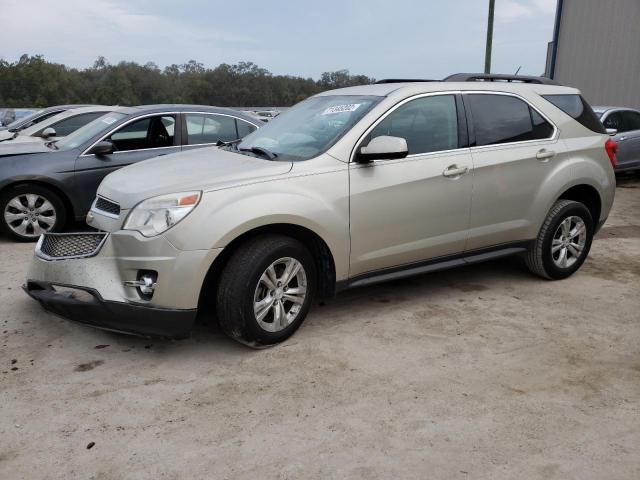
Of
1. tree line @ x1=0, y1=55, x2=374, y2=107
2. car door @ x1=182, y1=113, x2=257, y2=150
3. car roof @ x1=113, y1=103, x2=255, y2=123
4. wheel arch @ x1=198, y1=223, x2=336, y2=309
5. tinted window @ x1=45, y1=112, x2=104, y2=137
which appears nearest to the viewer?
wheel arch @ x1=198, y1=223, x2=336, y2=309

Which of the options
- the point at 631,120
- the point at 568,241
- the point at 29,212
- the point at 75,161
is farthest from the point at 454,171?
the point at 631,120

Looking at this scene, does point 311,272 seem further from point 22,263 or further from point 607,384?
point 22,263

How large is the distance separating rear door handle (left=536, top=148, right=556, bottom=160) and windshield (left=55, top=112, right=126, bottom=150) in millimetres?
4572

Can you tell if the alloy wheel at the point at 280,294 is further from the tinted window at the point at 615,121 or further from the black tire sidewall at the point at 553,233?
Result: the tinted window at the point at 615,121

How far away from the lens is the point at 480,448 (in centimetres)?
277

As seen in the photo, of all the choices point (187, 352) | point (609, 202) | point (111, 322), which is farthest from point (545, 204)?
point (111, 322)

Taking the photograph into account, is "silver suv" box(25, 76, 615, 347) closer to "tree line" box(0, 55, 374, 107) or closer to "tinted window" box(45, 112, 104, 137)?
"tinted window" box(45, 112, 104, 137)

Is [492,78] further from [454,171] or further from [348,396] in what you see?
[348,396]

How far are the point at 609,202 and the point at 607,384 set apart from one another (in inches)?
102

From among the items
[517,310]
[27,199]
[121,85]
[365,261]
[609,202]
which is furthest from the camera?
[121,85]

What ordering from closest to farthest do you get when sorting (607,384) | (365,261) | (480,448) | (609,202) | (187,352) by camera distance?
(480,448), (607,384), (187,352), (365,261), (609,202)

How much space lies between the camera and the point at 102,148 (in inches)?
254

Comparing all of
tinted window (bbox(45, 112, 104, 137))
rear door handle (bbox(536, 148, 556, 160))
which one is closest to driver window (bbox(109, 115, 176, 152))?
tinted window (bbox(45, 112, 104, 137))

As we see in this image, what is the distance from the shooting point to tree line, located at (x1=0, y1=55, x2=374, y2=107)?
1918 inches
